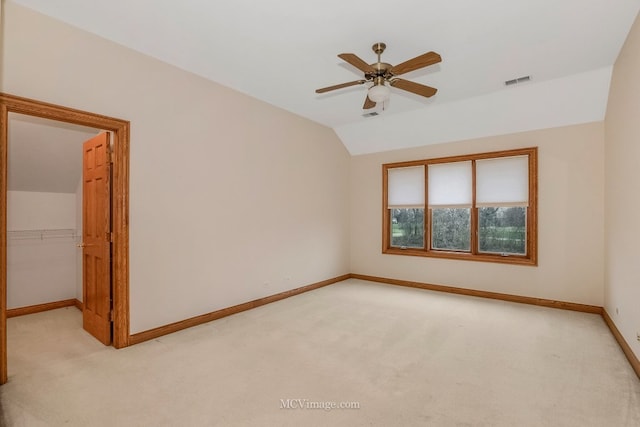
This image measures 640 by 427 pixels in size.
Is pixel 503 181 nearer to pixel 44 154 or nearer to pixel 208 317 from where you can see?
pixel 208 317

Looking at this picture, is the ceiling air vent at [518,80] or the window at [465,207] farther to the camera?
the window at [465,207]

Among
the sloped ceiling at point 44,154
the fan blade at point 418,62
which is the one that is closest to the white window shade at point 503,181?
the fan blade at point 418,62

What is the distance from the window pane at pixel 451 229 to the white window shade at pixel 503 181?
0.41m

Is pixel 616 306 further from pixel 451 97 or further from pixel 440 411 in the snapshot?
pixel 451 97

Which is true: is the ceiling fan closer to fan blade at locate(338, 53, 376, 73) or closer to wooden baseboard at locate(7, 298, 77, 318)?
fan blade at locate(338, 53, 376, 73)

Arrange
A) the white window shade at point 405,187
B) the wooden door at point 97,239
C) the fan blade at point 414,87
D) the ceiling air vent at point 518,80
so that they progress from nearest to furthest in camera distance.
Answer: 1. the fan blade at point 414,87
2. the wooden door at point 97,239
3. the ceiling air vent at point 518,80
4. the white window shade at point 405,187

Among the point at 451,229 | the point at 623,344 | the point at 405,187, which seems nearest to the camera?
the point at 623,344

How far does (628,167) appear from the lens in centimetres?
299

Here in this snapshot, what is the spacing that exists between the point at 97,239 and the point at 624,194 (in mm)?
5376

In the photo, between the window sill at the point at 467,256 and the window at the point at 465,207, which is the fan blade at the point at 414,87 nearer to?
the window at the point at 465,207

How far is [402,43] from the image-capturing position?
10.2ft

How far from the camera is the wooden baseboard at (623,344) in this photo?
8.64 ft

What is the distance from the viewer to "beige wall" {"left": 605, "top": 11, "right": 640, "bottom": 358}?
274 cm

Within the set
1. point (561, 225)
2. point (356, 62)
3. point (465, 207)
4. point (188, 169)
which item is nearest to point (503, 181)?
point (465, 207)
